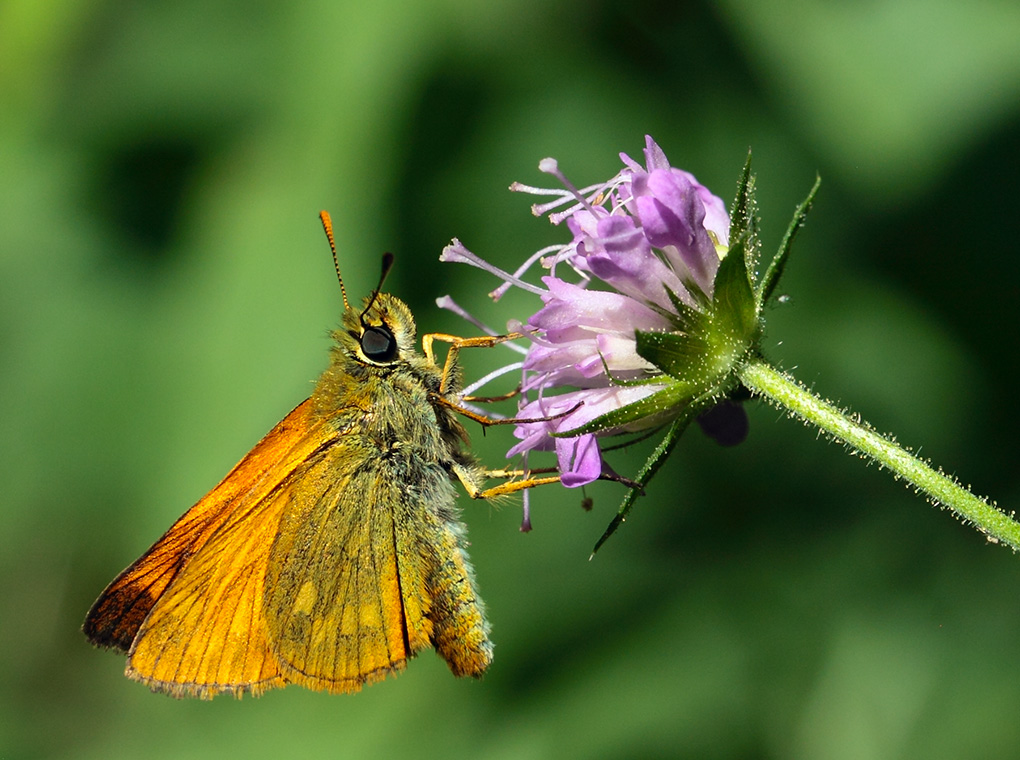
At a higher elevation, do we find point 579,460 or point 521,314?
point 579,460

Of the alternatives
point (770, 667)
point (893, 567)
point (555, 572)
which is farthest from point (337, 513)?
point (893, 567)

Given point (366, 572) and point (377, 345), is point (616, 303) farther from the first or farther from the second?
point (366, 572)

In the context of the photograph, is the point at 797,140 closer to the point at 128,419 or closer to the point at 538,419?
the point at 538,419

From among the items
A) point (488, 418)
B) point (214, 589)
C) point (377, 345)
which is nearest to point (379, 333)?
point (377, 345)

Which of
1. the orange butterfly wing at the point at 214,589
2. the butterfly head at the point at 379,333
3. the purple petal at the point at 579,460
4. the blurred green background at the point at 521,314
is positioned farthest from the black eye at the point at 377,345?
the blurred green background at the point at 521,314

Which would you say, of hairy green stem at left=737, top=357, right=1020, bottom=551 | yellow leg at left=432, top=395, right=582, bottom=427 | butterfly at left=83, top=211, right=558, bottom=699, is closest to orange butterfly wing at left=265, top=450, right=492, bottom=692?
butterfly at left=83, top=211, right=558, bottom=699

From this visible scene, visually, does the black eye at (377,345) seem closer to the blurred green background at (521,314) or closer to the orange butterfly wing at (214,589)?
the orange butterfly wing at (214,589)
